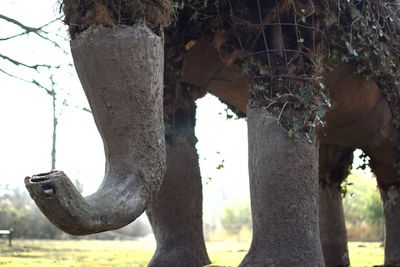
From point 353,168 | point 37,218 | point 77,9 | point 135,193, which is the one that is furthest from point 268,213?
point 37,218

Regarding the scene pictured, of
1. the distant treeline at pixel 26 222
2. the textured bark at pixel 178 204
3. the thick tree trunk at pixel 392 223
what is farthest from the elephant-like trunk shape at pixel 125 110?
the distant treeline at pixel 26 222

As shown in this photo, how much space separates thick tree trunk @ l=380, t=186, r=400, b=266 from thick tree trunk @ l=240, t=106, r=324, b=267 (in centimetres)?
263

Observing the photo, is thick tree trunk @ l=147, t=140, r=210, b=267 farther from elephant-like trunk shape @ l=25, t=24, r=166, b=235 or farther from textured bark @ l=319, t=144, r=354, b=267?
textured bark @ l=319, t=144, r=354, b=267

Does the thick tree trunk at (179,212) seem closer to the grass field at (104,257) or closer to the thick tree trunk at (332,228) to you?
the grass field at (104,257)

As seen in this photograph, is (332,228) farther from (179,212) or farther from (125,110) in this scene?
(125,110)

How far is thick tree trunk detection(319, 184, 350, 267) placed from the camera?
6922 mm

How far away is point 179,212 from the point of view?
16.4ft

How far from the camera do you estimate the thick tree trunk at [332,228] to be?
6.92 metres

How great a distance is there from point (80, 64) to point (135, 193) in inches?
28.7

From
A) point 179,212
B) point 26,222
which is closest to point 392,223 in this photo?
point 179,212

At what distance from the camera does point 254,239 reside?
4074 mm

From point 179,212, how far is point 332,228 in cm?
253

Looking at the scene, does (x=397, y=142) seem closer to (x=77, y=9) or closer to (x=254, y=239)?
(x=254, y=239)

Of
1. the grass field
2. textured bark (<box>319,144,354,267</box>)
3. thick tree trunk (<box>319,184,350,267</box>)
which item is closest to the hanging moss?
textured bark (<box>319,144,354,267</box>)
